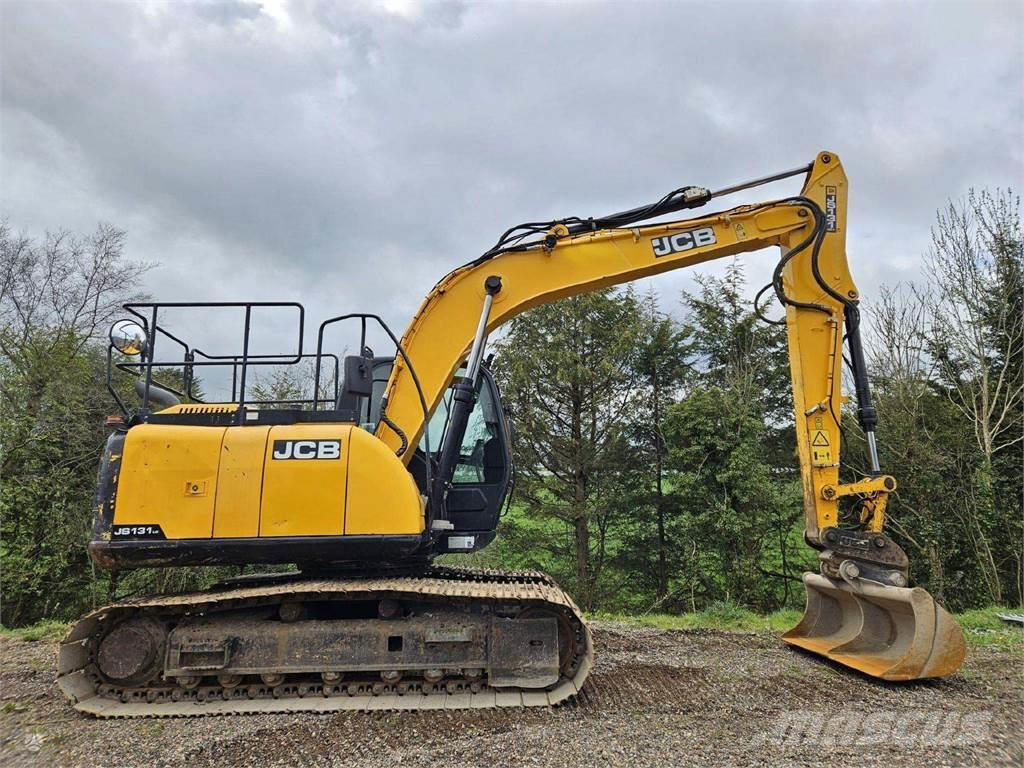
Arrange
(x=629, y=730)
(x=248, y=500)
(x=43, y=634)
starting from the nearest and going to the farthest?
(x=629, y=730) → (x=248, y=500) → (x=43, y=634)

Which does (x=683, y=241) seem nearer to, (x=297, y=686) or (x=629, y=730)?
(x=629, y=730)

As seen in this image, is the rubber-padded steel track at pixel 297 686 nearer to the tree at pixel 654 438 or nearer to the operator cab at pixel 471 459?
the operator cab at pixel 471 459

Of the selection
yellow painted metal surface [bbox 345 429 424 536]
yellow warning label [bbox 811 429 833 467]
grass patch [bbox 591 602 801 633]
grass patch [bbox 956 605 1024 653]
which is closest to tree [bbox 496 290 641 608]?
grass patch [bbox 591 602 801 633]

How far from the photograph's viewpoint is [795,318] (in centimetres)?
591

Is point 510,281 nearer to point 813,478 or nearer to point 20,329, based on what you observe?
point 813,478

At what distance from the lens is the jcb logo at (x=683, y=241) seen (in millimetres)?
5836

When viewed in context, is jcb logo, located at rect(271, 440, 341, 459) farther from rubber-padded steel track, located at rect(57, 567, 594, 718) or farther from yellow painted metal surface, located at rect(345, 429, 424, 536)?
rubber-padded steel track, located at rect(57, 567, 594, 718)

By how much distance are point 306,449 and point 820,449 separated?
446cm

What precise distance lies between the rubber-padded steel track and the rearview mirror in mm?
1982

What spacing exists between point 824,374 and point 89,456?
536 inches

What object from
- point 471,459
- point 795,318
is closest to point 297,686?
point 471,459

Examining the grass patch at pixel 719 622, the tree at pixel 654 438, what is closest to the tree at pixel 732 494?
the tree at pixel 654 438

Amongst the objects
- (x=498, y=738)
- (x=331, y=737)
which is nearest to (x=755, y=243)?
(x=498, y=738)

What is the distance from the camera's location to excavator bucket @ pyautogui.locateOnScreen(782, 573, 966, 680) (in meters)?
4.89
